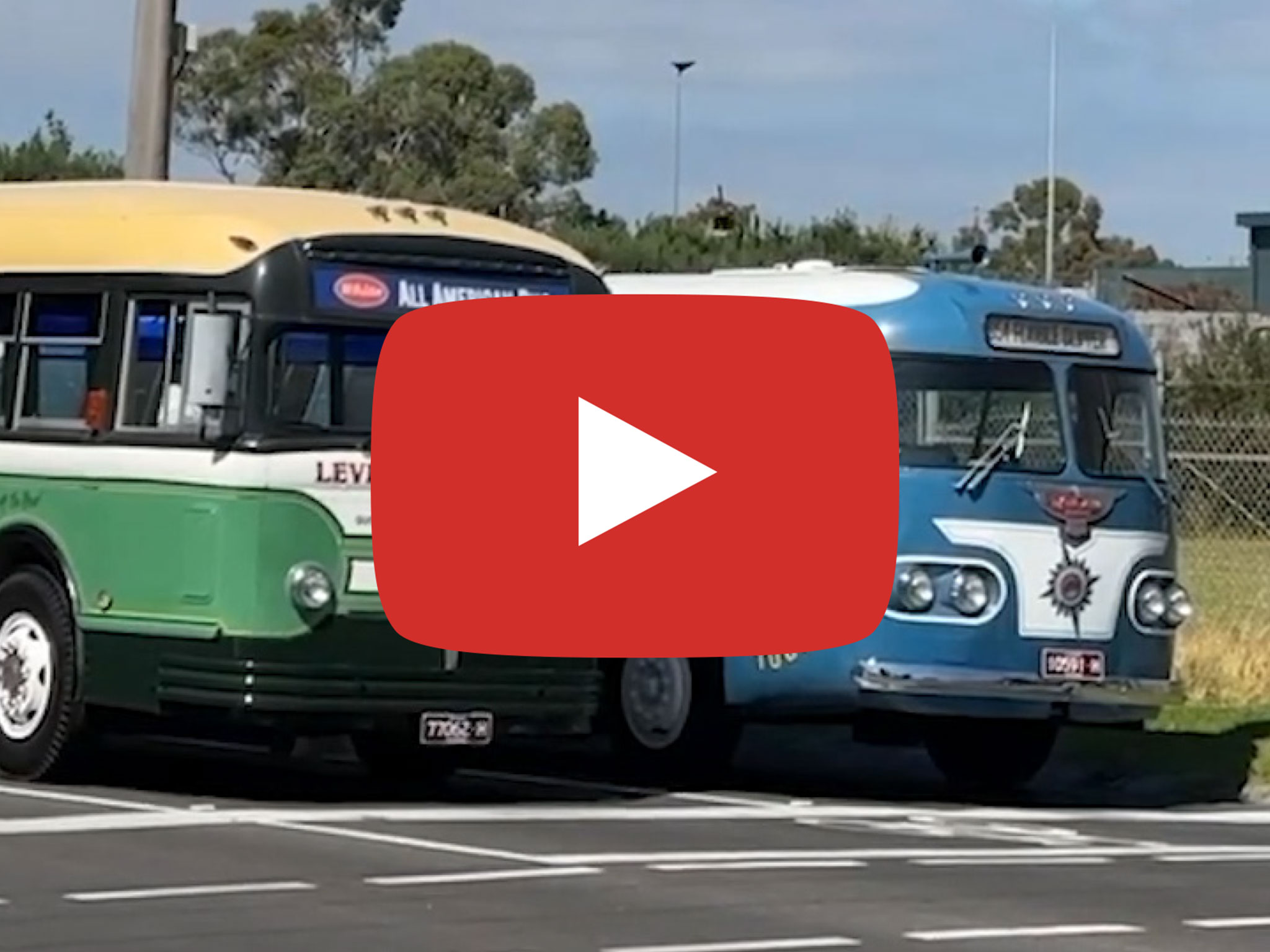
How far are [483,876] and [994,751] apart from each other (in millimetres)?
7099

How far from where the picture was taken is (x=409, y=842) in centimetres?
1418

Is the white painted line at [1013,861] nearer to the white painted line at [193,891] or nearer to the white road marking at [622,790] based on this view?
the white road marking at [622,790]

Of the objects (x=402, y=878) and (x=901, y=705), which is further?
(x=901, y=705)

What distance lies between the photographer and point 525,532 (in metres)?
12.4

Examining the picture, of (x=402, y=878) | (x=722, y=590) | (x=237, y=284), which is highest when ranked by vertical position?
(x=237, y=284)

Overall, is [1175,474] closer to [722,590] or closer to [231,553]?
[231,553]

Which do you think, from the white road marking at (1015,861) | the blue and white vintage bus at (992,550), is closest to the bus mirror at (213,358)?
the blue and white vintage bus at (992,550)

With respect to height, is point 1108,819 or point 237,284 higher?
point 237,284

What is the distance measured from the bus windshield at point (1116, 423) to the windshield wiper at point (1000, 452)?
0.36 meters

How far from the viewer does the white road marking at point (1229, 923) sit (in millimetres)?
12297

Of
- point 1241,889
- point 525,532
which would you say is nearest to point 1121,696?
point 1241,889

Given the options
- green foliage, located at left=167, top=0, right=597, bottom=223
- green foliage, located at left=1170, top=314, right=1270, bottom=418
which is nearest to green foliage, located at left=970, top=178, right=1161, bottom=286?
green foliage, located at left=167, top=0, right=597, bottom=223

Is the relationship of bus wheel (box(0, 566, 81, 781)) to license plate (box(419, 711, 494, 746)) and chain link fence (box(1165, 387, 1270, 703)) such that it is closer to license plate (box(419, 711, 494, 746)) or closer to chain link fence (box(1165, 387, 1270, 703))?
license plate (box(419, 711, 494, 746))

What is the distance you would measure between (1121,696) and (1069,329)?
2212 mm
